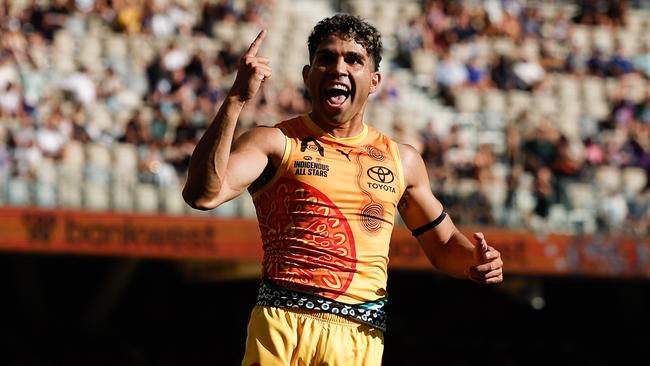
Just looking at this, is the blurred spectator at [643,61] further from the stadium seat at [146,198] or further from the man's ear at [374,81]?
the man's ear at [374,81]

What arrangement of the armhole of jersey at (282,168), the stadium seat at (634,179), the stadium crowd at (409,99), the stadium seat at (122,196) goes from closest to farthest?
Answer: the armhole of jersey at (282,168) < the stadium seat at (122,196) < the stadium crowd at (409,99) < the stadium seat at (634,179)

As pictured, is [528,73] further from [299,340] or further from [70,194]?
[299,340]

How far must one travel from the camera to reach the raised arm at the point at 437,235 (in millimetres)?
5688

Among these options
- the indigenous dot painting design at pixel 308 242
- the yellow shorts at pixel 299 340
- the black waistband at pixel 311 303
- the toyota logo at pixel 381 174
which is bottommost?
the yellow shorts at pixel 299 340

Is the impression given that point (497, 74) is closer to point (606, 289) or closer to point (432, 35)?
point (432, 35)

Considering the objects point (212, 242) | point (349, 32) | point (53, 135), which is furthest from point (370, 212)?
point (53, 135)

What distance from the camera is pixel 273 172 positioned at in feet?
18.3

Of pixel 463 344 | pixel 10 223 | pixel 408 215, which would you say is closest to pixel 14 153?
pixel 10 223

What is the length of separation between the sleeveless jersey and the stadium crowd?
8847 millimetres

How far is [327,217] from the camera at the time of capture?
5520 mm

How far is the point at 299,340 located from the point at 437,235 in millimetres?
968

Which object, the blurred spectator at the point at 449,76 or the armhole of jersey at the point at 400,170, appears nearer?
the armhole of jersey at the point at 400,170

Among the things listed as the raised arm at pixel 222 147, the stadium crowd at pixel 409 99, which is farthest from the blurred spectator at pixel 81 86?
the raised arm at pixel 222 147

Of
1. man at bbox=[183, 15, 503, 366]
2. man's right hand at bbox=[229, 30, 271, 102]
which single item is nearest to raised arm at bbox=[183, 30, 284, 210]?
man's right hand at bbox=[229, 30, 271, 102]
